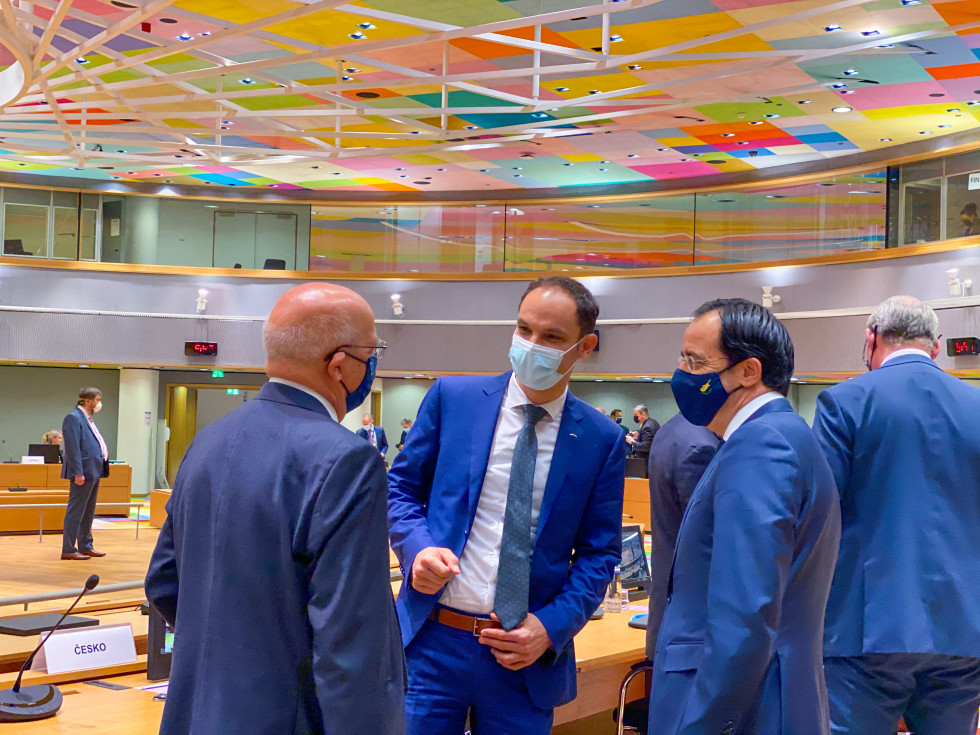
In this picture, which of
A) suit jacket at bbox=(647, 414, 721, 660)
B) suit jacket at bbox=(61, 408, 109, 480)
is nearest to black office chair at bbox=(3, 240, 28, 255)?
suit jacket at bbox=(61, 408, 109, 480)

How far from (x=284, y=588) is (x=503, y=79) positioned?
12.0 metres

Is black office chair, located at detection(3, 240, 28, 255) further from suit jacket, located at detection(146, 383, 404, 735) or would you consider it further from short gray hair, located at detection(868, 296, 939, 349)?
suit jacket, located at detection(146, 383, 404, 735)

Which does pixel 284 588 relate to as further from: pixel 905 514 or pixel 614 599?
pixel 614 599

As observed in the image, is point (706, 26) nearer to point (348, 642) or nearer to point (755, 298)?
point (755, 298)

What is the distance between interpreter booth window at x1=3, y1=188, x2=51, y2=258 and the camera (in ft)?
62.2

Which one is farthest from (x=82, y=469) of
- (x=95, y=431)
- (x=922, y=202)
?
(x=922, y=202)

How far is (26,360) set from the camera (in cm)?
1886

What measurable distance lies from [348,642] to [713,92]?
1162 centimetres

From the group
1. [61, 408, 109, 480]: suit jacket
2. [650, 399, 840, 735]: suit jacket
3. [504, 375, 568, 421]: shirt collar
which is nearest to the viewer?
[650, 399, 840, 735]: suit jacket

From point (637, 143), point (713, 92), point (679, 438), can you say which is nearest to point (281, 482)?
point (679, 438)

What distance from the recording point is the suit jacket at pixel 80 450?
37.2 feet

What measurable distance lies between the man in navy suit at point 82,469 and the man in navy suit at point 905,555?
9993 millimetres

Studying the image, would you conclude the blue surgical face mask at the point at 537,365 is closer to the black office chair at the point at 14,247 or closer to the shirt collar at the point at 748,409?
the shirt collar at the point at 748,409

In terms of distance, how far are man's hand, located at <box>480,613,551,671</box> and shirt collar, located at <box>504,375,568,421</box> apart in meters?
0.58
